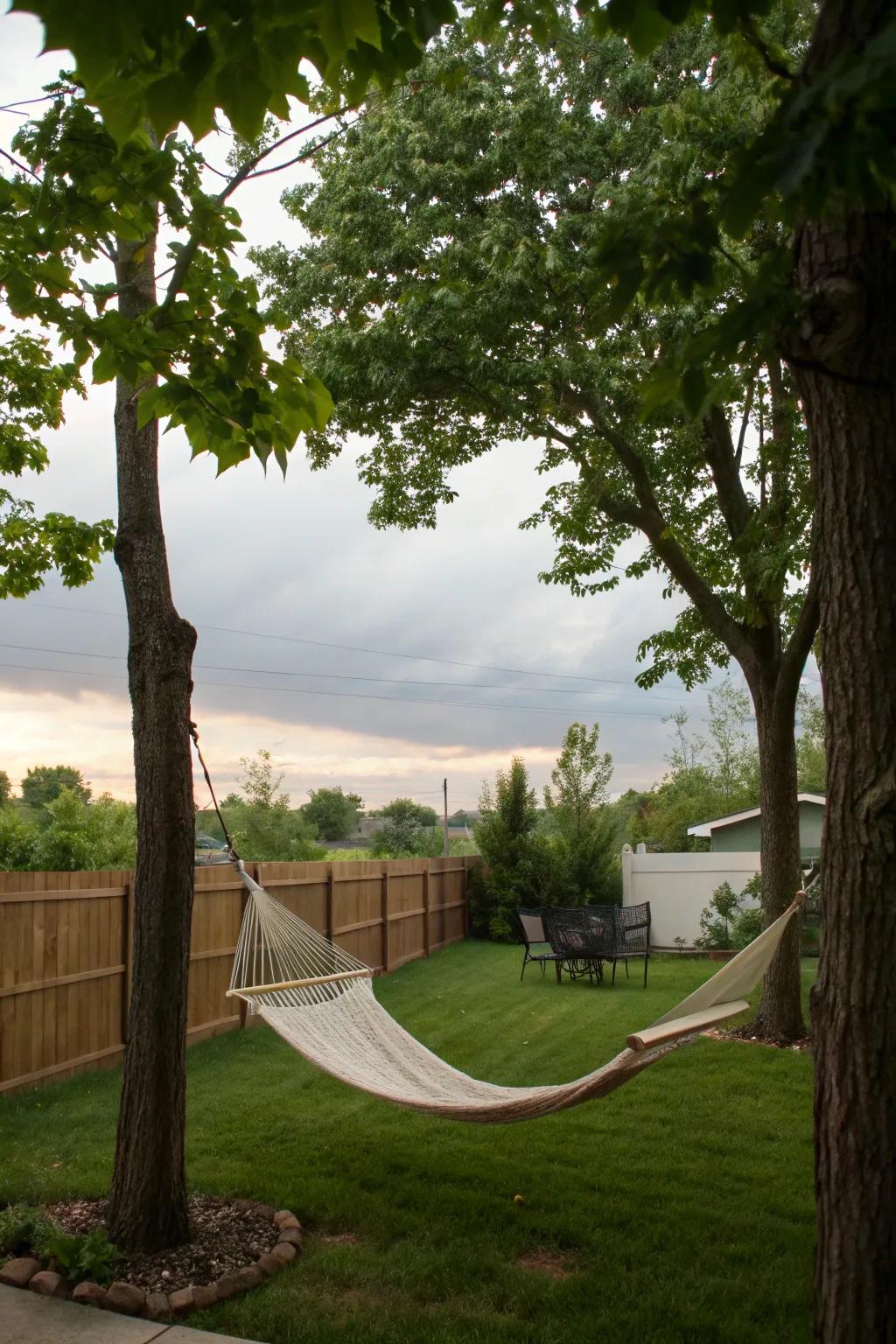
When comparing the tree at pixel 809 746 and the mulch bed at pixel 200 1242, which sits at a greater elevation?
the tree at pixel 809 746

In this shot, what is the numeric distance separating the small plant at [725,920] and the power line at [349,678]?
13.2 m

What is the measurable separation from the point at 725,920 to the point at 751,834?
355 centimetres

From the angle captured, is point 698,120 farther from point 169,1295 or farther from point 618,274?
point 169,1295

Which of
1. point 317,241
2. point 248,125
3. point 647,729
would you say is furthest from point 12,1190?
point 647,729

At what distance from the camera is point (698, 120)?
6219 millimetres

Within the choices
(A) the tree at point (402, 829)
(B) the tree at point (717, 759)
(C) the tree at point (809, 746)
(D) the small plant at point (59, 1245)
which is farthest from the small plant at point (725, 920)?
(C) the tree at point (809, 746)

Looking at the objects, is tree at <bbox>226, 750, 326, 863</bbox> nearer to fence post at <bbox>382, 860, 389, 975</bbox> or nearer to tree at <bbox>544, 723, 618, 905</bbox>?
tree at <bbox>544, 723, 618, 905</bbox>

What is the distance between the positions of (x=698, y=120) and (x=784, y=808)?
4229 mm

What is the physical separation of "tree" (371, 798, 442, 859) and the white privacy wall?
4.82 m

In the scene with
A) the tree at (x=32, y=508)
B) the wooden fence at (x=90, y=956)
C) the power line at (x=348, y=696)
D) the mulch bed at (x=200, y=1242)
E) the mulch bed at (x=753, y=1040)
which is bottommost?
the mulch bed at (x=753, y=1040)

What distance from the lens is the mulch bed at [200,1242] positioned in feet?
9.89

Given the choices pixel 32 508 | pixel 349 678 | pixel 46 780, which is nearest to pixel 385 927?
pixel 32 508

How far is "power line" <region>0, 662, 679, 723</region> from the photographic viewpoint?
1289 inches

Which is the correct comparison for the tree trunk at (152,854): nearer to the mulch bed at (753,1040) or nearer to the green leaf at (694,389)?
the green leaf at (694,389)
